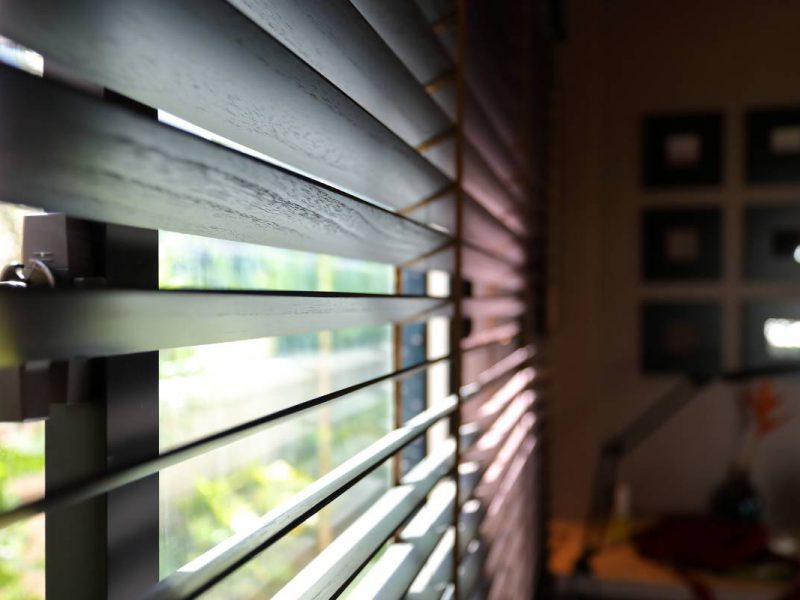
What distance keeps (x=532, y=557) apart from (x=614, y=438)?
84cm

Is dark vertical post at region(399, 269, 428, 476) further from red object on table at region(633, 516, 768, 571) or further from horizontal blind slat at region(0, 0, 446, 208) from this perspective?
red object on table at region(633, 516, 768, 571)

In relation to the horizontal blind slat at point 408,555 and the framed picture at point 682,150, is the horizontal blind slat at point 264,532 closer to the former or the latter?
the horizontal blind slat at point 408,555

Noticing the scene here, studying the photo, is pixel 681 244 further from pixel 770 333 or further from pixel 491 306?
pixel 491 306

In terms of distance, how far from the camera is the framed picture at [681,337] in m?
2.04

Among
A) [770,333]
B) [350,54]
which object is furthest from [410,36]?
[770,333]

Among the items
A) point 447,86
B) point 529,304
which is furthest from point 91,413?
point 529,304

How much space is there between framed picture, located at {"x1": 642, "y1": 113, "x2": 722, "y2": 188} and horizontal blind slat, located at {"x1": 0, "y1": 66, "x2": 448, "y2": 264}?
196 centimetres

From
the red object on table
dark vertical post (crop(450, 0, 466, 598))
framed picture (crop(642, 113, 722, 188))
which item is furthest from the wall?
dark vertical post (crop(450, 0, 466, 598))

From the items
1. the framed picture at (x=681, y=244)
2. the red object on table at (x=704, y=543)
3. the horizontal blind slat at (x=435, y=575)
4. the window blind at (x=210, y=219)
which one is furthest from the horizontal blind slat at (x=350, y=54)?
the framed picture at (x=681, y=244)

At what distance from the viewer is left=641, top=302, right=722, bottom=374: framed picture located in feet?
6.68

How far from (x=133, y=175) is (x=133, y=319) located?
5cm

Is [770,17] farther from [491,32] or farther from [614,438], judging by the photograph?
[491,32]

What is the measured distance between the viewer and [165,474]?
1.40 ft

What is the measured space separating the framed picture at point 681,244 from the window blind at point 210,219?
5.32 ft
